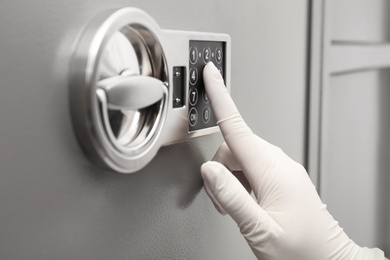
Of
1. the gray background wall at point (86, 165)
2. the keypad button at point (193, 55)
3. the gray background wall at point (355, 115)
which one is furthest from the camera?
the gray background wall at point (355, 115)

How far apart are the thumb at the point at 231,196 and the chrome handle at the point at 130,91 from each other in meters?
0.12

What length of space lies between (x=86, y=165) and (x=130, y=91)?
7 centimetres

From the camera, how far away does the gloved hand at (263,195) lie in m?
0.51

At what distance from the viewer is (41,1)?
33cm

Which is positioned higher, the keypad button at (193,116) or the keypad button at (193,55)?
the keypad button at (193,55)

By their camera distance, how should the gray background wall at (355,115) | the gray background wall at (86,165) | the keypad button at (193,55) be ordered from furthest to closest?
the gray background wall at (355,115) → the keypad button at (193,55) → the gray background wall at (86,165)

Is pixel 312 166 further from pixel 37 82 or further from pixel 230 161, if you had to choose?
pixel 37 82

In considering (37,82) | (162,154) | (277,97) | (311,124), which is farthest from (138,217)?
(311,124)

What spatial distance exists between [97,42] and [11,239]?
0.16 m

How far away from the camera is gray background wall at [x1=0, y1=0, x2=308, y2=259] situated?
0.32 metres

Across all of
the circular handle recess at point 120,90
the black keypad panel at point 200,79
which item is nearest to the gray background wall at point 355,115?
the black keypad panel at point 200,79

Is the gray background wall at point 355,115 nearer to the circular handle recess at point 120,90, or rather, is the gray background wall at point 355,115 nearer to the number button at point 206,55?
the number button at point 206,55

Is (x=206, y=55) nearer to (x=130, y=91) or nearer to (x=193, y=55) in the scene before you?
(x=193, y=55)

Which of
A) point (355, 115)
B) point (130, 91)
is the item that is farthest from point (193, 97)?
point (355, 115)
